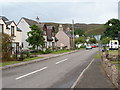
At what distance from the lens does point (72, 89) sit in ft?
27.6

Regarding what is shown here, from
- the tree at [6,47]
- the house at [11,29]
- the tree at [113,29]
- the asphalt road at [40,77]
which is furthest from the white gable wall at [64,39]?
the asphalt road at [40,77]

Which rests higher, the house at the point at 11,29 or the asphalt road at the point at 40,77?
the house at the point at 11,29

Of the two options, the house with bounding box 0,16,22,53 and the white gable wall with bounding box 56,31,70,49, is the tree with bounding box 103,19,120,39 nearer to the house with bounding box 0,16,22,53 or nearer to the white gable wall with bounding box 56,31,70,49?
the white gable wall with bounding box 56,31,70,49

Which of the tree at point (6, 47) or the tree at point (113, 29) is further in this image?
the tree at point (113, 29)

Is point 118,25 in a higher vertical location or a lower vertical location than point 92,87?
higher

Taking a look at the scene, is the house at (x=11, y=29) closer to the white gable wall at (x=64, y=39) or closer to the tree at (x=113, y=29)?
the white gable wall at (x=64, y=39)

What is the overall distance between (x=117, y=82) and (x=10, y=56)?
16625 millimetres

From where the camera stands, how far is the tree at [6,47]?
22020 mm

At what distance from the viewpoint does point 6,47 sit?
22.4 meters

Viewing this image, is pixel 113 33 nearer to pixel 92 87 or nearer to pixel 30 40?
pixel 30 40

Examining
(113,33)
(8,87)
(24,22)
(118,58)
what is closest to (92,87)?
(8,87)

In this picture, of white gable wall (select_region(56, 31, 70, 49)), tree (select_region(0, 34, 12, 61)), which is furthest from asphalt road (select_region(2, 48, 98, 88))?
white gable wall (select_region(56, 31, 70, 49))

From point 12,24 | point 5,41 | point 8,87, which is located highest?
point 12,24

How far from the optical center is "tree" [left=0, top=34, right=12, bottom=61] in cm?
2202
